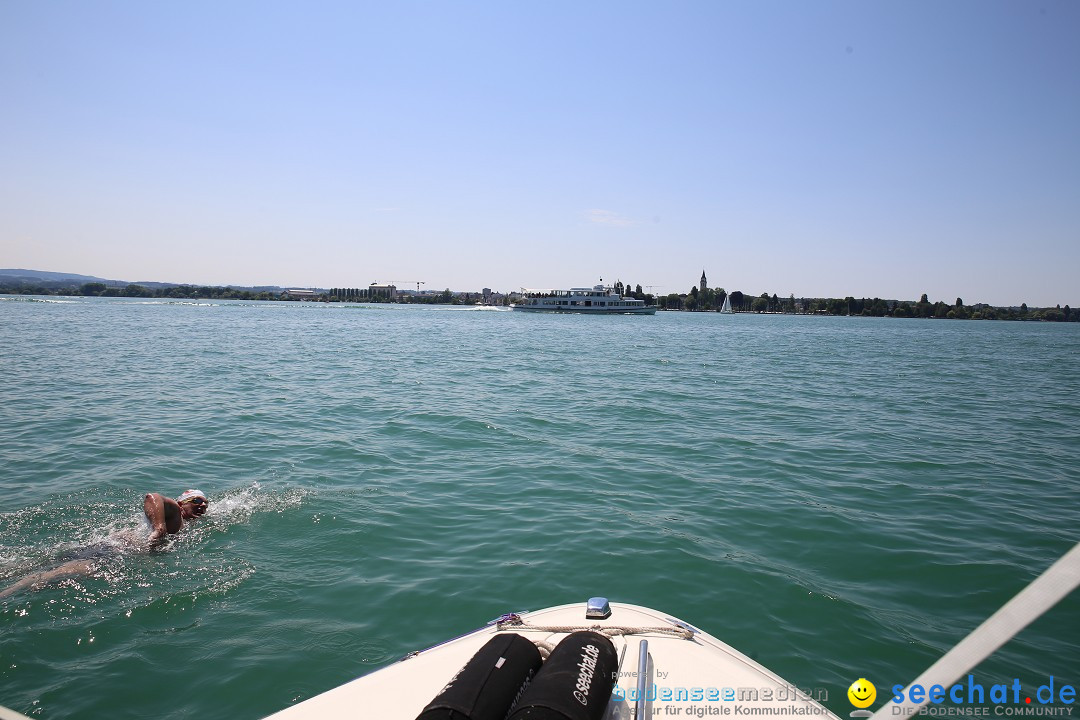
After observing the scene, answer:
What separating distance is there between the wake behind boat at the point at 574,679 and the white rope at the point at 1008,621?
193 cm

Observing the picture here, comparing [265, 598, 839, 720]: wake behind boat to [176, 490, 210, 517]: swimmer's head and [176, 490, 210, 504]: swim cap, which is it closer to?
[176, 490, 210, 517]: swimmer's head

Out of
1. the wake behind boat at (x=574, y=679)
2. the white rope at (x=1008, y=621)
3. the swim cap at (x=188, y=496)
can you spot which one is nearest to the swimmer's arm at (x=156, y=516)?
the swim cap at (x=188, y=496)

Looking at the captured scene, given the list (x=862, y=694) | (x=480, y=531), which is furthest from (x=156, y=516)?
(x=862, y=694)

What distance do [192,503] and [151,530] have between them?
0.84 metres

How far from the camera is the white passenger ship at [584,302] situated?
448ft

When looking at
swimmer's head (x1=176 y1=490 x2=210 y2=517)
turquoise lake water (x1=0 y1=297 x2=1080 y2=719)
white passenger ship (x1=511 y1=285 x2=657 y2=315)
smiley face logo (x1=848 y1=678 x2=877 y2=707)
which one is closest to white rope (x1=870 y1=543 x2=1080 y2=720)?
smiley face logo (x1=848 y1=678 x2=877 y2=707)

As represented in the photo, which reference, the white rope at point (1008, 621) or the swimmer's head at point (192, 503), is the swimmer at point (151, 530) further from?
the white rope at point (1008, 621)

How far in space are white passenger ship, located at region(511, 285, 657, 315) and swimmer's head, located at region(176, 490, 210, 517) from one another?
127 m

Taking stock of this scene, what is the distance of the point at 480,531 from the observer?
29.5 feet

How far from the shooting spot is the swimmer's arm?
804 centimetres

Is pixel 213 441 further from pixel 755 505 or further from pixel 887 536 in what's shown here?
pixel 887 536

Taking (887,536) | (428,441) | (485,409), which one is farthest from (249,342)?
(887,536)

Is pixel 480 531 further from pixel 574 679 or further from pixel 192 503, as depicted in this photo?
pixel 574 679

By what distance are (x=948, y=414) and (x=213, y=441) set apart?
23.4m
